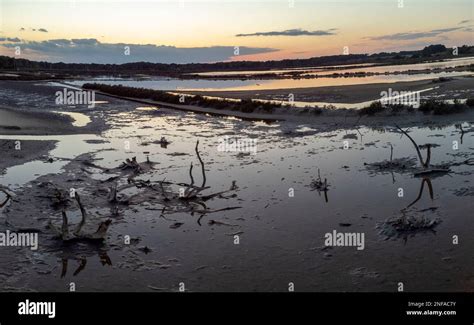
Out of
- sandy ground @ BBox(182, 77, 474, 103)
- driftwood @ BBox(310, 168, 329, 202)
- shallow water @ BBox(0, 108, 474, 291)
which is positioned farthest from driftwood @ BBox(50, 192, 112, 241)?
sandy ground @ BBox(182, 77, 474, 103)

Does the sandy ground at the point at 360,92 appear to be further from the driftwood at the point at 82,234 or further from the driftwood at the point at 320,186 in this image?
the driftwood at the point at 82,234

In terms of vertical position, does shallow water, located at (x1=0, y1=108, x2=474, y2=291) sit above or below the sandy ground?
below

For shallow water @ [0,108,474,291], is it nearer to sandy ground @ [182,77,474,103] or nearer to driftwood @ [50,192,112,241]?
driftwood @ [50,192,112,241]

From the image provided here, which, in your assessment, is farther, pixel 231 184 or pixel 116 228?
pixel 231 184

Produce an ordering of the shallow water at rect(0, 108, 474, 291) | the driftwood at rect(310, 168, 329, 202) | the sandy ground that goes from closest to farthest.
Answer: the shallow water at rect(0, 108, 474, 291) < the driftwood at rect(310, 168, 329, 202) < the sandy ground

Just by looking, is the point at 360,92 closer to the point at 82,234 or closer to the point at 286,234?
the point at 286,234
